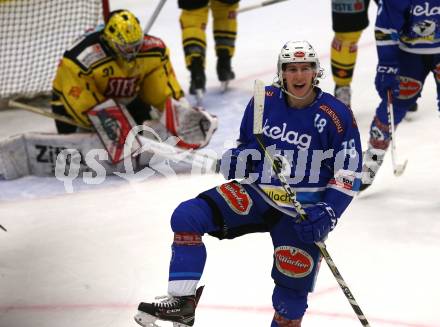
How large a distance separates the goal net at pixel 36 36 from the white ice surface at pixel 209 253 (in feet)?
4.61

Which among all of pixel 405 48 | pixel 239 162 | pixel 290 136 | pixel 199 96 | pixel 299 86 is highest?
pixel 299 86

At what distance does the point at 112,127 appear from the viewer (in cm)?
Result: 462

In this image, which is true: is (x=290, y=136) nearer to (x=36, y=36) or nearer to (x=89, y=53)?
(x=89, y=53)

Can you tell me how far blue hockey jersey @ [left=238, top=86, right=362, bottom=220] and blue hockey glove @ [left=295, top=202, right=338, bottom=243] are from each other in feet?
0.20

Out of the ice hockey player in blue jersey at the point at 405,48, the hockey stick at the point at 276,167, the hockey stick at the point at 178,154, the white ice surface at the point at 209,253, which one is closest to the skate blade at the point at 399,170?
the white ice surface at the point at 209,253

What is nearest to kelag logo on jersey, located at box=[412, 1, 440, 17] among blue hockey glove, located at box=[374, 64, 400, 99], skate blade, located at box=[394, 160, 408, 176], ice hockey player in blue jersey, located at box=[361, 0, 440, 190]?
ice hockey player in blue jersey, located at box=[361, 0, 440, 190]

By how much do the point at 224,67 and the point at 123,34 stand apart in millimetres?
1429

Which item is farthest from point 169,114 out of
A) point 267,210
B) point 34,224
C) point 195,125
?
point 267,210

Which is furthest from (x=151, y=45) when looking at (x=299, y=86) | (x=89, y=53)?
(x=299, y=86)

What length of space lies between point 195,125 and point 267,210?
2.25 m

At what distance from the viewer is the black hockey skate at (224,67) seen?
580 centimetres

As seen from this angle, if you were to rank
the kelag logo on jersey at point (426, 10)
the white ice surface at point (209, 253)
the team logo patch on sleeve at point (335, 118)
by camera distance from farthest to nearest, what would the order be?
the kelag logo on jersey at point (426, 10) → the white ice surface at point (209, 253) → the team logo patch on sleeve at point (335, 118)

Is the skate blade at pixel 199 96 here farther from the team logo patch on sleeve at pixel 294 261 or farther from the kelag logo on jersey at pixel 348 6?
the team logo patch on sleeve at pixel 294 261

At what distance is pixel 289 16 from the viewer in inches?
293
